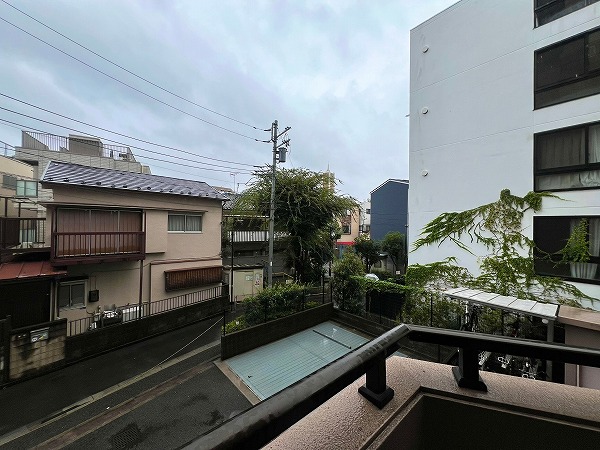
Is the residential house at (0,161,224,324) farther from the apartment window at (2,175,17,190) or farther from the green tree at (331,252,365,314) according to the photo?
the green tree at (331,252,365,314)

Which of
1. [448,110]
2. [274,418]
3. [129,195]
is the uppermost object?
[448,110]

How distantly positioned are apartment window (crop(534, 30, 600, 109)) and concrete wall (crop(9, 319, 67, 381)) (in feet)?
46.0

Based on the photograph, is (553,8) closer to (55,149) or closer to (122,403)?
(122,403)

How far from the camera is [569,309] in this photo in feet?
16.1

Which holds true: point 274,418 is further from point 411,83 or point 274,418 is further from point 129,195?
Result: point 129,195

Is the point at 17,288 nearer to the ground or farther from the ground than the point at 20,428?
farther from the ground

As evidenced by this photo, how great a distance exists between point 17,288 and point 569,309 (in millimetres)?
13420

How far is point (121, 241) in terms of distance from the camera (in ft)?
31.1

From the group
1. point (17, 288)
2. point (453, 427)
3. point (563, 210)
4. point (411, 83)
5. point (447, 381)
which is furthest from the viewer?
point (411, 83)

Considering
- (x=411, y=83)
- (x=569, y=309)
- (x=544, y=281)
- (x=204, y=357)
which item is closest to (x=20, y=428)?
(x=204, y=357)

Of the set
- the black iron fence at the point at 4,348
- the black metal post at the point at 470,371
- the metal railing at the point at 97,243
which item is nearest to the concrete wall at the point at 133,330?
the black iron fence at the point at 4,348

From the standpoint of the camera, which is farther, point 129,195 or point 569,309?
point 129,195

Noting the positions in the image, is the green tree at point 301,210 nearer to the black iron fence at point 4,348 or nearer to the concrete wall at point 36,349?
the concrete wall at point 36,349

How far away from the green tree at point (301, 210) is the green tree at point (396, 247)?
29.4 ft
